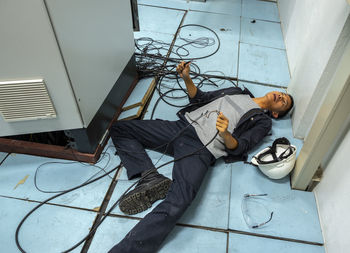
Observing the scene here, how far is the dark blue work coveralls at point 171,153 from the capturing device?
1.23 metres

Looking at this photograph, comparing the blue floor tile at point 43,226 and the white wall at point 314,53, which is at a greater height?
the white wall at point 314,53

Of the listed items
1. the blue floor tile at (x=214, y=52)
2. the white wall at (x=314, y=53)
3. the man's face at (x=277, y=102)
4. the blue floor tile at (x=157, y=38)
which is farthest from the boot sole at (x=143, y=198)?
the blue floor tile at (x=157, y=38)

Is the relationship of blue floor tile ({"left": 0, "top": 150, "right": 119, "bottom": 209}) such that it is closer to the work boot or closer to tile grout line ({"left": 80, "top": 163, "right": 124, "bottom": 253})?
tile grout line ({"left": 80, "top": 163, "right": 124, "bottom": 253})

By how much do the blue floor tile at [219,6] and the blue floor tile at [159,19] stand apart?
0.38 m

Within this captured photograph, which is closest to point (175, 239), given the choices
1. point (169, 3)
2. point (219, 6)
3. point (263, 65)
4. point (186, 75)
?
point (186, 75)

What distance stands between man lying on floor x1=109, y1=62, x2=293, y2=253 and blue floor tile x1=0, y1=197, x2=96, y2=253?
0.26 metres

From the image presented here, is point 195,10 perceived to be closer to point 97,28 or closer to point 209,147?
point 97,28

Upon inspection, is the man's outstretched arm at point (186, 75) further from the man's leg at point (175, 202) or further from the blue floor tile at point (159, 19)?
the blue floor tile at point (159, 19)

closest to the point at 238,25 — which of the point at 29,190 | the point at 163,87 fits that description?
the point at 163,87

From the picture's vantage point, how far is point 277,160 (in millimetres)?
1519

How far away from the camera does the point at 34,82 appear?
1261 mm

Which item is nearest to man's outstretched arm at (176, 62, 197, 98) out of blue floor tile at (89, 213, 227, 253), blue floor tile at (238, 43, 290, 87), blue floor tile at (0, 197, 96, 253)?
blue floor tile at (238, 43, 290, 87)

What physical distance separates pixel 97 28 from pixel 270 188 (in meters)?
1.46

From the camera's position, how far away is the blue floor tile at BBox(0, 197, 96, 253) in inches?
49.8
